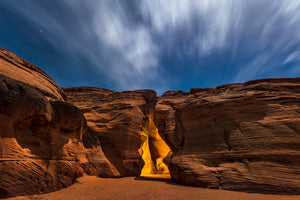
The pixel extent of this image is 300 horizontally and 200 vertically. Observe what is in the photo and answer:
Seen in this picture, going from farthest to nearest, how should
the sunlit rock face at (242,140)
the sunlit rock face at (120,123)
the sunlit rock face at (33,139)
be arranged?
the sunlit rock face at (120,123) < the sunlit rock face at (242,140) < the sunlit rock face at (33,139)

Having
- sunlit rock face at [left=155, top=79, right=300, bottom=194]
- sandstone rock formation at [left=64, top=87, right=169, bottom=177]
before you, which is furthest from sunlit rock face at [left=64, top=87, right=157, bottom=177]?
sunlit rock face at [left=155, top=79, right=300, bottom=194]

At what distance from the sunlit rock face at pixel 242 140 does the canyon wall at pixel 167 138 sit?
0.14 ft

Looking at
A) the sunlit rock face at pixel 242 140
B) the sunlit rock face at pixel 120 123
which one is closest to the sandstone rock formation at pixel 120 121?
the sunlit rock face at pixel 120 123

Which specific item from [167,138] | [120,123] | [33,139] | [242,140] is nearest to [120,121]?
[120,123]

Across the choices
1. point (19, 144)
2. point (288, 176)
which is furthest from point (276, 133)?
point (19, 144)

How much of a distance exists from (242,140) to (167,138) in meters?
5.68

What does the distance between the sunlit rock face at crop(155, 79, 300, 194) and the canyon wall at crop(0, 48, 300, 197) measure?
42 mm

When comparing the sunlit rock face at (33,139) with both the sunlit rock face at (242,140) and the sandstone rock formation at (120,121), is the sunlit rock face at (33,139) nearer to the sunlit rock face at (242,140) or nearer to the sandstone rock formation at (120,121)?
the sandstone rock formation at (120,121)

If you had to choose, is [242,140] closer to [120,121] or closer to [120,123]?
[120,123]

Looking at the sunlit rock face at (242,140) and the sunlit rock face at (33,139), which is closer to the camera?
the sunlit rock face at (33,139)

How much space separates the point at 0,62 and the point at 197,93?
15.2 metres

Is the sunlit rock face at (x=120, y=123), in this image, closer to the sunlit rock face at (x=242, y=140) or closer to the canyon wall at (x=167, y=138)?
the canyon wall at (x=167, y=138)

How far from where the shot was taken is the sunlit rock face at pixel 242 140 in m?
6.57

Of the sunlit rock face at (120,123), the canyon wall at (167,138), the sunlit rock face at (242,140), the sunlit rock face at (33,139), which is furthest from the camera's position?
the sunlit rock face at (120,123)
